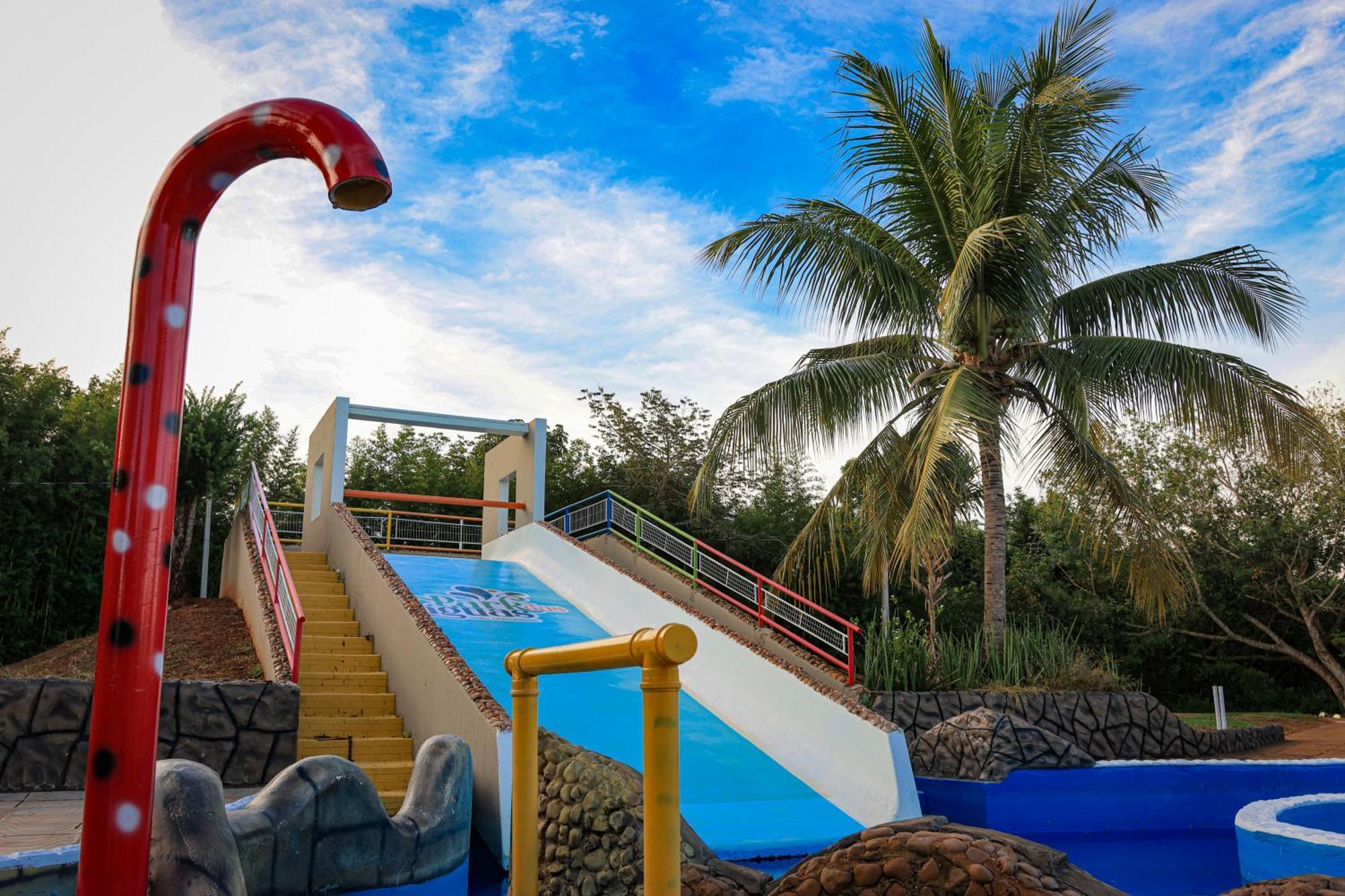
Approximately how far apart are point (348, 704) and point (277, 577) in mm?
2260

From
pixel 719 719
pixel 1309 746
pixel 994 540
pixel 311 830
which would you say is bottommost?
pixel 1309 746

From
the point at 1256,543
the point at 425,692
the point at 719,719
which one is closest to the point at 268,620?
the point at 425,692

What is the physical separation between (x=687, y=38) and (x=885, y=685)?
8.32 meters

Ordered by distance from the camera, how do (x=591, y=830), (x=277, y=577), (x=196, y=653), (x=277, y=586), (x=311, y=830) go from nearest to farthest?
(x=311, y=830), (x=591, y=830), (x=277, y=586), (x=277, y=577), (x=196, y=653)

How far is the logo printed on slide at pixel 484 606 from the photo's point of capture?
13.4m

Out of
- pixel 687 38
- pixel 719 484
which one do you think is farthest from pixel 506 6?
pixel 719 484

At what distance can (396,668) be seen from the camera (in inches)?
413

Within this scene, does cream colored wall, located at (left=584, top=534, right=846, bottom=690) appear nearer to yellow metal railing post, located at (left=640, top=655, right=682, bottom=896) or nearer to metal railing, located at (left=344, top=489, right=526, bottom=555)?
metal railing, located at (left=344, top=489, right=526, bottom=555)

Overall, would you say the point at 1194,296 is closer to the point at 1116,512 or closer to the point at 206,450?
the point at 1116,512

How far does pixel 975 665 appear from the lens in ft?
42.7

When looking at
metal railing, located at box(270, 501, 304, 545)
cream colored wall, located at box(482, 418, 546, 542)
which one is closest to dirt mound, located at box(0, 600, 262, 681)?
cream colored wall, located at box(482, 418, 546, 542)

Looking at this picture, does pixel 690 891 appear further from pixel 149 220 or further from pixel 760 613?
pixel 760 613

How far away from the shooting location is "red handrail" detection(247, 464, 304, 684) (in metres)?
9.17

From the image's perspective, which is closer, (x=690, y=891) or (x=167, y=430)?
(x=167, y=430)
